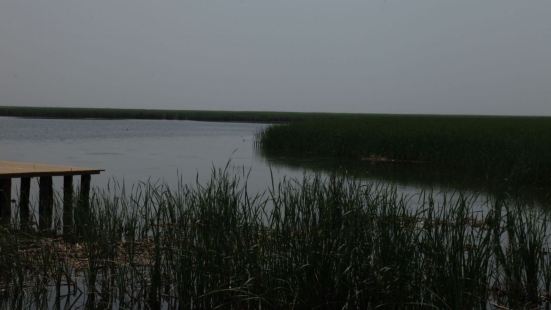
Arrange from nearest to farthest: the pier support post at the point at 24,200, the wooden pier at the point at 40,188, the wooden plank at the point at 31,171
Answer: the wooden pier at the point at 40,188
the pier support post at the point at 24,200
the wooden plank at the point at 31,171

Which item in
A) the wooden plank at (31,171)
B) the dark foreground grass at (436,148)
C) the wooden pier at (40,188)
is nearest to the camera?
the wooden pier at (40,188)

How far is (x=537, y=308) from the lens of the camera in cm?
550

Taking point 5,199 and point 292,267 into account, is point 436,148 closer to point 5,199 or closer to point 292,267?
point 5,199

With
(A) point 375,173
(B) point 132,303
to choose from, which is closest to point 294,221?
(B) point 132,303

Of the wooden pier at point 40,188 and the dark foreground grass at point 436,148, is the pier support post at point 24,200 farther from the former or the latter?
the dark foreground grass at point 436,148

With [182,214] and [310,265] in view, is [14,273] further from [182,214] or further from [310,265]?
[310,265]

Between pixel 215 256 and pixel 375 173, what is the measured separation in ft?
41.8

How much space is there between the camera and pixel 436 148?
2005cm

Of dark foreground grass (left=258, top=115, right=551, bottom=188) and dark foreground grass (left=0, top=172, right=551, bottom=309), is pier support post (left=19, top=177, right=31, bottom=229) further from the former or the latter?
dark foreground grass (left=258, top=115, right=551, bottom=188)

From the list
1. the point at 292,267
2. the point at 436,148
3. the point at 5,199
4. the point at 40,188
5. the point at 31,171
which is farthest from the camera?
the point at 436,148

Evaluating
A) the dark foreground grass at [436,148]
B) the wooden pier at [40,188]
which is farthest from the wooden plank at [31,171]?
the dark foreground grass at [436,148]

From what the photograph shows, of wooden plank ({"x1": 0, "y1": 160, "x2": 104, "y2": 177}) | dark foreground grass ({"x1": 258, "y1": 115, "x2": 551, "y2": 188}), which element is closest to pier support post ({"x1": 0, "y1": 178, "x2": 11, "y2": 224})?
wooden plank ({"x1": 0, "y1": 160, "x2": 104, "y2": 177})

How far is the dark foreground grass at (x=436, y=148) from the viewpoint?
15273mm

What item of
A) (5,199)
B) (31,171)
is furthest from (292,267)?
(31,171)
